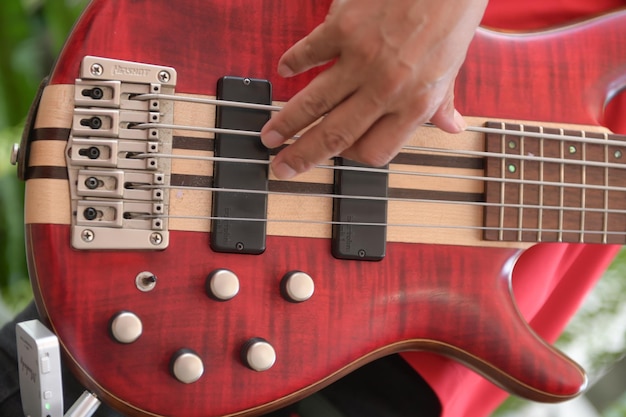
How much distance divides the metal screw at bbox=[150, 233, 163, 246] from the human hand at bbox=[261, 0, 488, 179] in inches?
5.7

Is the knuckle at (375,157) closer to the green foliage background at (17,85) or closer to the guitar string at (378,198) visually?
the guitar string at (378,198)

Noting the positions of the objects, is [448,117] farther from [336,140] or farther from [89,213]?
[89,213]

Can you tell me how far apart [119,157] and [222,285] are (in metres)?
0.16

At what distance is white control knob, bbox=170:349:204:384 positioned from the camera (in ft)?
2.10

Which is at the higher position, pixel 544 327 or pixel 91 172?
pixel 91 172

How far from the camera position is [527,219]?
2.56 feet

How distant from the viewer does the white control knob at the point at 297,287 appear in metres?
0.67

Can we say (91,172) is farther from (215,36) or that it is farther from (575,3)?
Answer: (575,3)

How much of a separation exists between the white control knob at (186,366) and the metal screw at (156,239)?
110 millimetres

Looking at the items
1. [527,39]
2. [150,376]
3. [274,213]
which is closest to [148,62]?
[274,213]

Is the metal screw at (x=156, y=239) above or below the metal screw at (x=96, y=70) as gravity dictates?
below

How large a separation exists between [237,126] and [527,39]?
0.39 m

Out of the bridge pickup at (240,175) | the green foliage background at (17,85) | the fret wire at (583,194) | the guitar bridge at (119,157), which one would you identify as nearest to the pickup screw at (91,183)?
the guitar bridge at (119,157)

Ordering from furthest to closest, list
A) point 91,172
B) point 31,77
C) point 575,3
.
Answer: point 31,77 < point 575,3 < point 91,172
